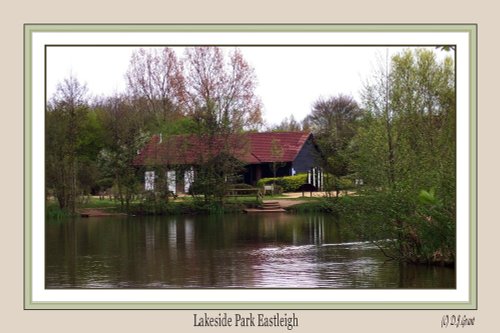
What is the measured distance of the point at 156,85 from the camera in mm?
38188

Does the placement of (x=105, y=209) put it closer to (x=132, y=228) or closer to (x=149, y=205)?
(x=149, y=205)

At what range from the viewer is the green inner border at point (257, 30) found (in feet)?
37.5

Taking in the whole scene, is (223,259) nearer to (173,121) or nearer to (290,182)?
(173,121)

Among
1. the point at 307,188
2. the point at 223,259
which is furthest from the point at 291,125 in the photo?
the point at 223,259

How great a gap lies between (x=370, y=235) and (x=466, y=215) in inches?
222

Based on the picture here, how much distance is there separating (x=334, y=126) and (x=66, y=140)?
1288 centimetres

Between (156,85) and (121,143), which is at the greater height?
(156,85)

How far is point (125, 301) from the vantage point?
1154 centimetres

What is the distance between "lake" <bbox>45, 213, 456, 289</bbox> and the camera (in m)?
15.5

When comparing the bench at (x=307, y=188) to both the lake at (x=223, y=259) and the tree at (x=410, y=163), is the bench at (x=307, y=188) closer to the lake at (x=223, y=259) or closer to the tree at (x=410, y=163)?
the lake at (x=223, y=259)

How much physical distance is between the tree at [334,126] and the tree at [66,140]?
35.8 ft

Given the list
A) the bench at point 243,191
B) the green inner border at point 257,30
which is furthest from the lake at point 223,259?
the bench at point 243,191

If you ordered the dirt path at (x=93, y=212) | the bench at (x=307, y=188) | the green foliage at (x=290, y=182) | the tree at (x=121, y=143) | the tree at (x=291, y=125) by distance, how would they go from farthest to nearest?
1. the tree at (x=291, y=125)
2. the bench at (x=307, y=188)
3. the green foliage at (x=290, y=182)
4. the tree at (x=121, y=143)
5. the dirt path at (x=93, y=212)

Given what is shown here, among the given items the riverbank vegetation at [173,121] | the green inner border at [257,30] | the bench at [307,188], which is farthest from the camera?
the bench at [307,188]
